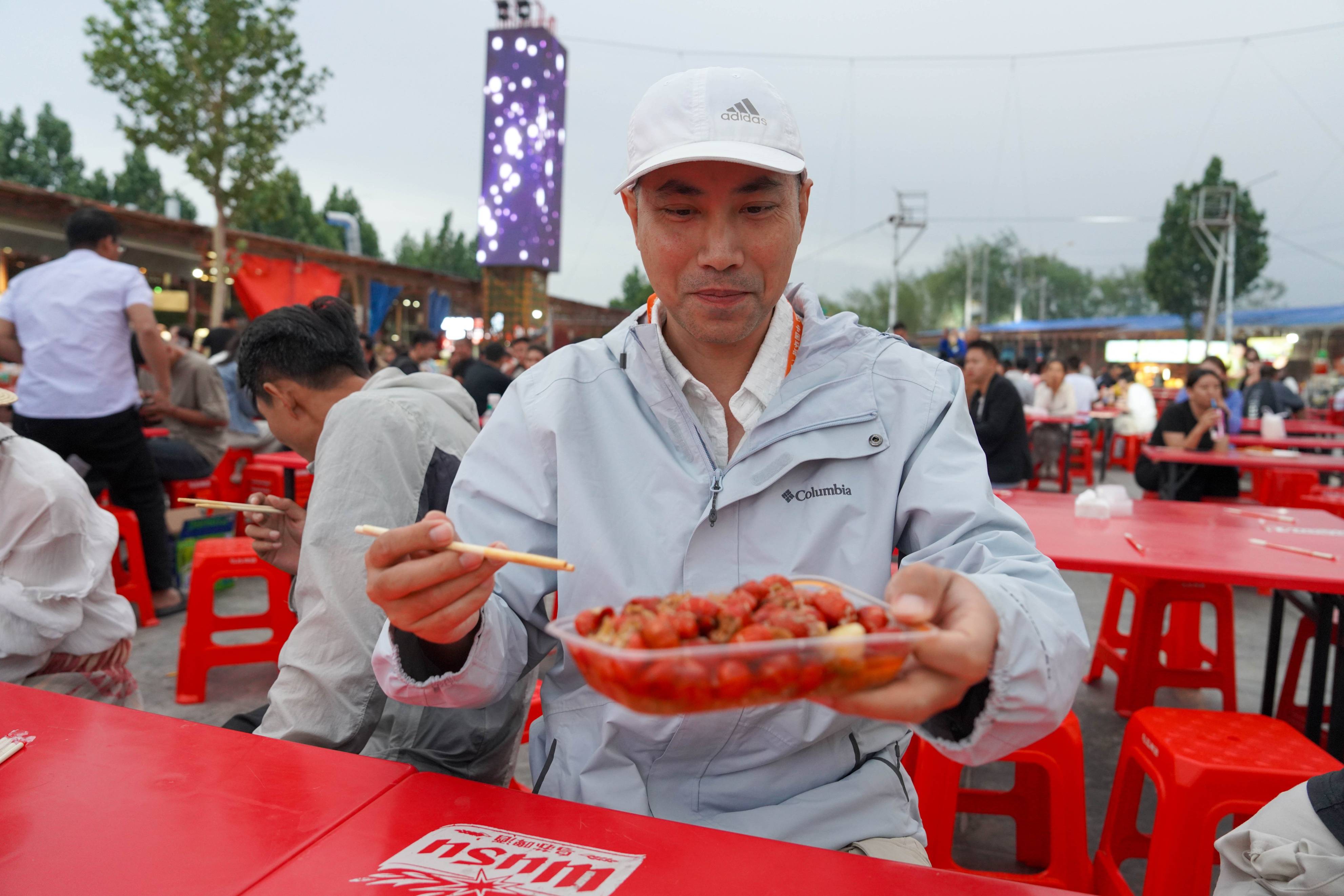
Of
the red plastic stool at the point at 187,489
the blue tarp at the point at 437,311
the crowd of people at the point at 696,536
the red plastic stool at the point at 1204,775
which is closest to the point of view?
the crowd of people at the point at 696,536

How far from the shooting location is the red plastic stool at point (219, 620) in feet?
13.1

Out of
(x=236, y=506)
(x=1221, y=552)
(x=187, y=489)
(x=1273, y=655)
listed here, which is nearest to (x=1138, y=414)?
(x=1273, y=655)

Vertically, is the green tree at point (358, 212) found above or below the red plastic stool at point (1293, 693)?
above

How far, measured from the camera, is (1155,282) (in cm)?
4062

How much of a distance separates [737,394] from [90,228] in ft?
14.2

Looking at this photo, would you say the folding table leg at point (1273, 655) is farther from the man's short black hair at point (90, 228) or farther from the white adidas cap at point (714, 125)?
the man's short black hair at point (90, 228)

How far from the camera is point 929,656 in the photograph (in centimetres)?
93

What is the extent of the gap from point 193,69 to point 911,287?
57592 millimetres

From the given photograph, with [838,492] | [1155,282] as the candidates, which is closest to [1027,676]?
[838,492]

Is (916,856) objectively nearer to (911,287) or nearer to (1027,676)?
(1027,676)

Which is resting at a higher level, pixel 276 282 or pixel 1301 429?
pixel 276 282

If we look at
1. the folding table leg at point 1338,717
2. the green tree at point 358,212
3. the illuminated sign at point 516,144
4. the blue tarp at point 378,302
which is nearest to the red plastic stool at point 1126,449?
the folding table leg at point 1338,717

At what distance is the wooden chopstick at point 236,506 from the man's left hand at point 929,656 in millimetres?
1451

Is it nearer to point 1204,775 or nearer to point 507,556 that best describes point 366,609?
point 507,556
